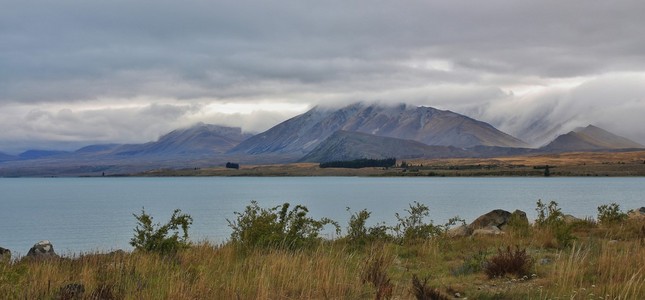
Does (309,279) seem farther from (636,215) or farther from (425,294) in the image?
(636,215)

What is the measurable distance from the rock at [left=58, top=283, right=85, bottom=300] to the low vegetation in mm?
25

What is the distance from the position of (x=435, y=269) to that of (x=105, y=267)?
775cm

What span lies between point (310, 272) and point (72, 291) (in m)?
4.26

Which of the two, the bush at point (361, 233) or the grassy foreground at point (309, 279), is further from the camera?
the bush at point (361, 233)

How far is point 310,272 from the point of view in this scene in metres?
11.8

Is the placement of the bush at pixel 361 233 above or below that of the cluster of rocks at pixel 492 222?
above

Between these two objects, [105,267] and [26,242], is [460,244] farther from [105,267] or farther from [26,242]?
[26,242]

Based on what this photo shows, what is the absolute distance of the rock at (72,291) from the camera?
33.5 ft

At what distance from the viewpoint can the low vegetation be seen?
10602 millimetres

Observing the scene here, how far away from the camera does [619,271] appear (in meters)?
12.0

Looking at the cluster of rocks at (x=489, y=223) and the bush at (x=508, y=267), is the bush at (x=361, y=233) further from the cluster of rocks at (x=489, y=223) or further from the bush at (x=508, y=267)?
the cluster of rocks at (x=489, y=223)

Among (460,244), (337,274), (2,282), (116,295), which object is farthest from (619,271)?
(2,282)

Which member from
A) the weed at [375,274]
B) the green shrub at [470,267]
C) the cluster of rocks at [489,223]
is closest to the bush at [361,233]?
the green shrub at [470,267]

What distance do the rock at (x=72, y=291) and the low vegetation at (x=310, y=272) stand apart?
0.08ft
